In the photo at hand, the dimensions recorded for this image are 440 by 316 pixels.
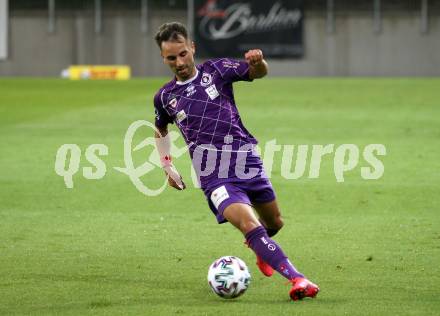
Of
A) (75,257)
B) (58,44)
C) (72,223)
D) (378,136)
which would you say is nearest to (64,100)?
(378,136)

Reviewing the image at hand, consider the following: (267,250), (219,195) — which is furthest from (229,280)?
(219,195)

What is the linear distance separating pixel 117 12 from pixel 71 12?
5.78ft

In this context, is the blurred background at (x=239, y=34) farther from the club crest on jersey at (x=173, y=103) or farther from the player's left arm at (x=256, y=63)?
the player's left arm at (x=256, y=63)

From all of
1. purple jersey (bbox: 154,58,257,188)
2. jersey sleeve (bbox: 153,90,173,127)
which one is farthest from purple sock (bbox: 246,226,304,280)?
jersey sleeve (bbox: 153,90,173,127)

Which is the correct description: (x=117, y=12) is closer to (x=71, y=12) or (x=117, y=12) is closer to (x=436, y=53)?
(x=71, y=12)

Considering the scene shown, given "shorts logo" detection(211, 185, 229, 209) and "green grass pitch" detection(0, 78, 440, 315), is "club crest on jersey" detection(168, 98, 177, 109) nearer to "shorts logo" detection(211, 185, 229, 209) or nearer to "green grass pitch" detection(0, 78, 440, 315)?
"shorts logo" detection(211, 185, 229, 209)

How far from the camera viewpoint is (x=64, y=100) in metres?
28.0

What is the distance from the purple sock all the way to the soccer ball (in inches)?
7.4

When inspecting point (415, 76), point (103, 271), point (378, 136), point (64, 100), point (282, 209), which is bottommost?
point (415, 76)

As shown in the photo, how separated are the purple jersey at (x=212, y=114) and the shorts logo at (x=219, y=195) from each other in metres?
0.10

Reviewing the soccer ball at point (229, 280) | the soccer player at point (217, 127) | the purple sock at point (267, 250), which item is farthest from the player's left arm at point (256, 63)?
the soccer ball at point (229, 280)

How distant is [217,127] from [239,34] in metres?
31.9

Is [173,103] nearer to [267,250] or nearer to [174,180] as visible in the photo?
[174,180]

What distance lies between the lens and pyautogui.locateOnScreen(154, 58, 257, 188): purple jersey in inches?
326
